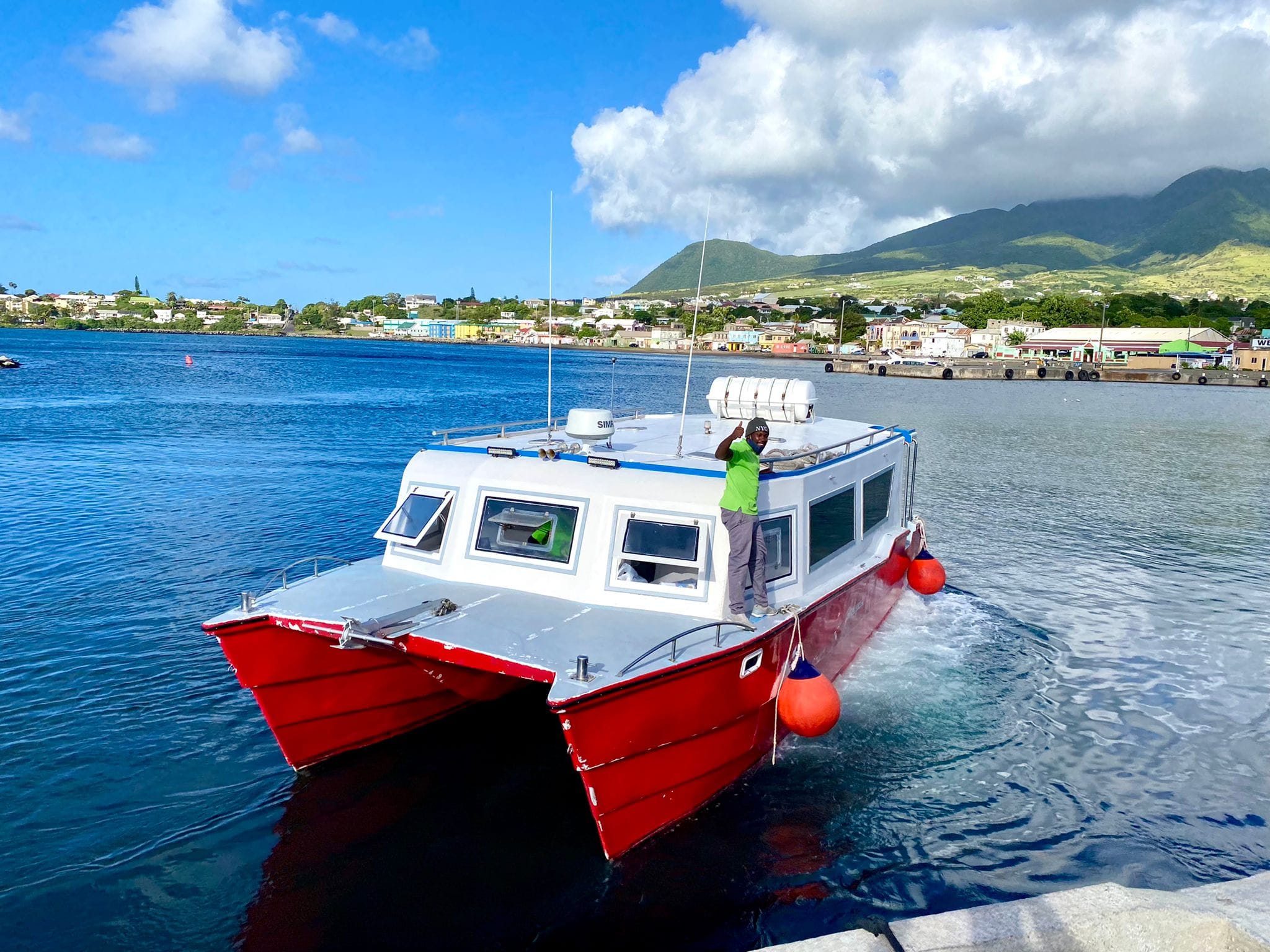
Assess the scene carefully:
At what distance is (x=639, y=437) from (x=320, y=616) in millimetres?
5184

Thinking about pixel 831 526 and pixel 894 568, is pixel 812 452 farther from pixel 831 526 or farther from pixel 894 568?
pixel 894 568

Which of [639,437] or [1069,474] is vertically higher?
[639,437]

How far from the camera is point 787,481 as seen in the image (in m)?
9.20

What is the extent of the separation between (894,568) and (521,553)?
6519 millimetres

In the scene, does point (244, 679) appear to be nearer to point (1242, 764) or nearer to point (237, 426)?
point (1242, 764)

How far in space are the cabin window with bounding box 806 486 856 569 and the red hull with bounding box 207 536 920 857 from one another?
567 mm

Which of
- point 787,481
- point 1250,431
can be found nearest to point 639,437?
point 787,481

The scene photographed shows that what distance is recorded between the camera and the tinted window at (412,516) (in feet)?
31.7

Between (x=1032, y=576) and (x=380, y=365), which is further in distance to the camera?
(x=380, y=365)

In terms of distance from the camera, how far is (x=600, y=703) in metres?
6.69

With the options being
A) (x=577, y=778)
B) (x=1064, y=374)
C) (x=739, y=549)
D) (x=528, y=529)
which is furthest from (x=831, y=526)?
(x=1064, y=374)

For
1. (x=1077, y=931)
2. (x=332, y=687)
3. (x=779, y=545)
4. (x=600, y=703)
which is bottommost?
(x=332, y=687)

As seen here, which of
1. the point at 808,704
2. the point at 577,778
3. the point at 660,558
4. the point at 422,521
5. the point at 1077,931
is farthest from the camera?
the point at 422,521

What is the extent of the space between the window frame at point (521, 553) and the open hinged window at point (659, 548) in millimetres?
423
